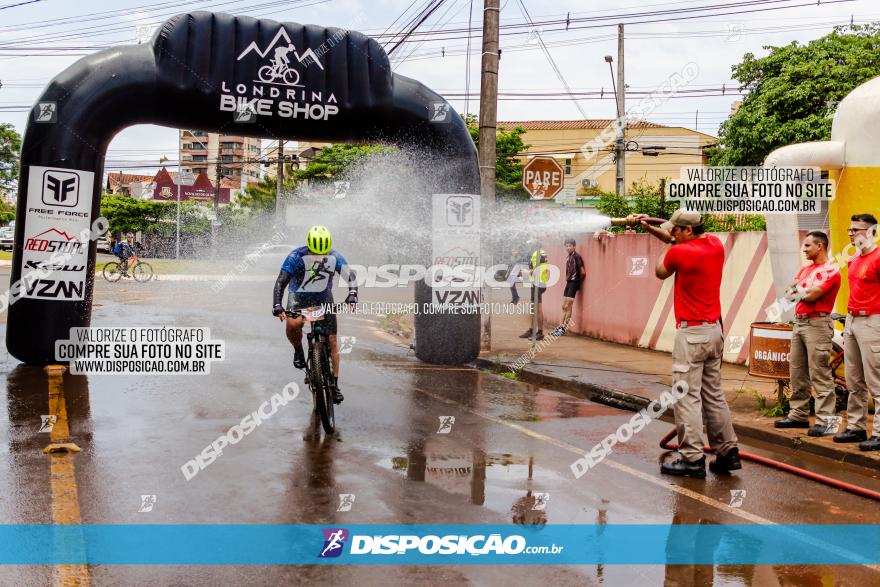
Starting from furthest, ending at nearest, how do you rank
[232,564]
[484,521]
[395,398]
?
[395,398] → [484,521] → [232,564]

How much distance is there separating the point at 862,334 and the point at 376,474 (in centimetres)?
467

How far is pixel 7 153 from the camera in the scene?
201 ft

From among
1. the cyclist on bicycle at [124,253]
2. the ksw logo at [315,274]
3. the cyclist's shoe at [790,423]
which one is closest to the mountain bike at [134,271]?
the cyclist on bicycle at [124,253]

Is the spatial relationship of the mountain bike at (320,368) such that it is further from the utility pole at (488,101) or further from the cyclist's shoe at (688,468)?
the utility pole at (488,101)

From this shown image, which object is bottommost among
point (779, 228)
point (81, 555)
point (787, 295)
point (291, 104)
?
point (81, 555)

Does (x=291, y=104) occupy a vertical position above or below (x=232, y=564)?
above

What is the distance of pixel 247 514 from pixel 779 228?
7605 millimetres

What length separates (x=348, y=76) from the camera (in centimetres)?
1226

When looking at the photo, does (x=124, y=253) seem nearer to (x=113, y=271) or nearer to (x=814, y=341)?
(x=113, y=271)

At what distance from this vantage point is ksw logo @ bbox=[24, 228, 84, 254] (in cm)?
1079

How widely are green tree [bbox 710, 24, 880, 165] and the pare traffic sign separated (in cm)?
1731

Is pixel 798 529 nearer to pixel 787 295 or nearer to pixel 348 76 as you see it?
pixel 787 295

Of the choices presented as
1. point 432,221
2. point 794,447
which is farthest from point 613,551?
point 432,221

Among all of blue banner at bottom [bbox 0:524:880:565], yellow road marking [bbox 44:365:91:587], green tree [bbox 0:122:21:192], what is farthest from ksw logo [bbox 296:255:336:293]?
green tree [bbox 0:122:21:192]
